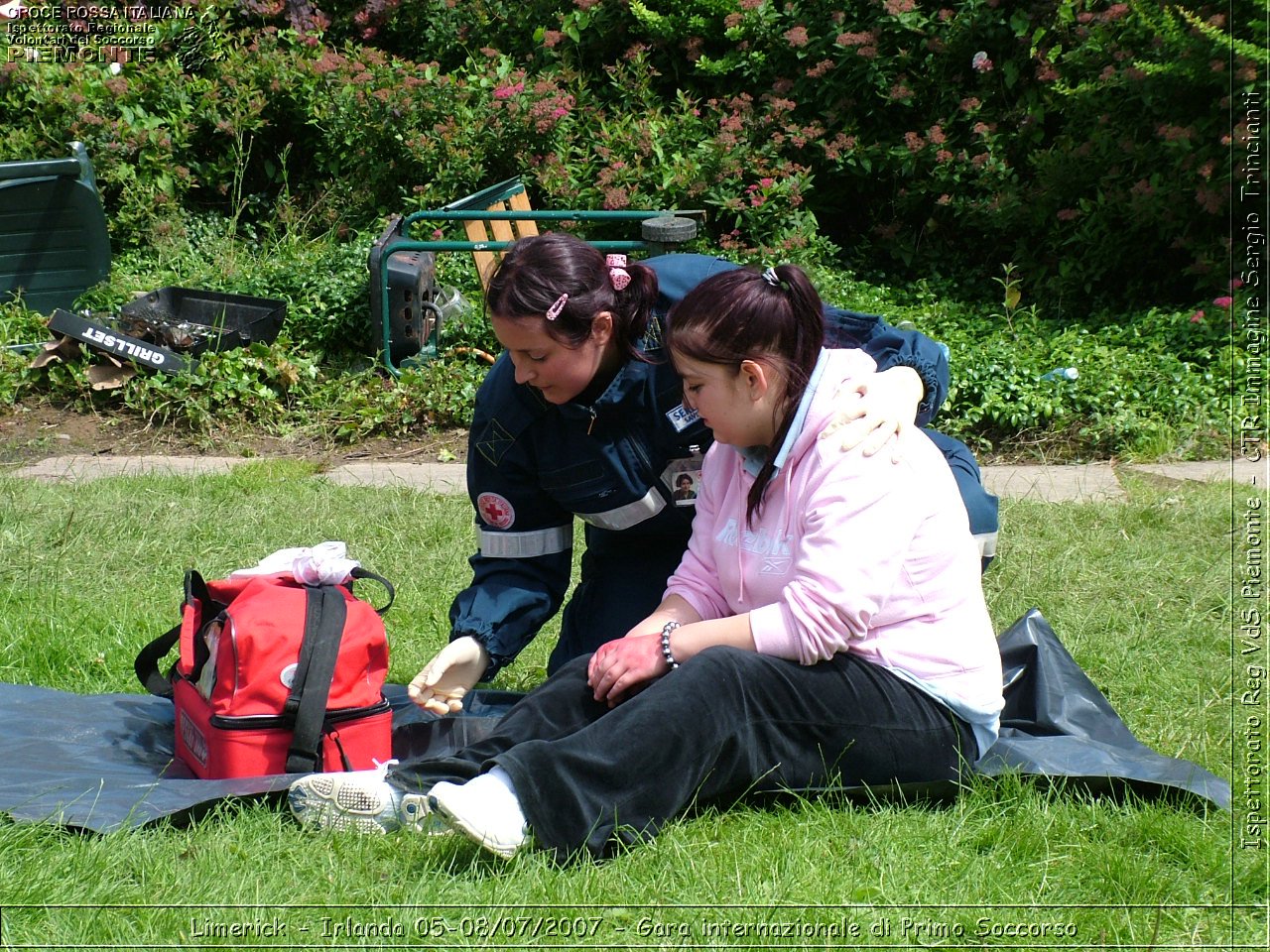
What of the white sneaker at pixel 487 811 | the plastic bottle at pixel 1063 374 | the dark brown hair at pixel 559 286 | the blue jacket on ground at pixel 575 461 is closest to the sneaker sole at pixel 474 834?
the white sneaker at pixel 487 811

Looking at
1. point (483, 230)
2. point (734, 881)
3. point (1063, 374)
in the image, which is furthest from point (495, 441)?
point (483, 230)

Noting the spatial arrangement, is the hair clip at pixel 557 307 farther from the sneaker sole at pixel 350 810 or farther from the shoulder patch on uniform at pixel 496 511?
the sneaker sole at pixel 350 810

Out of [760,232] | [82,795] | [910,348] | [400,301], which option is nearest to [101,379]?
[400,301]

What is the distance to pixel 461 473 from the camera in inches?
231

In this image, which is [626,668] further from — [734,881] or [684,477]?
[684,477]

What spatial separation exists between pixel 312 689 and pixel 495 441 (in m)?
0.71

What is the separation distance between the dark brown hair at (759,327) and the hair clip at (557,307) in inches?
12.4

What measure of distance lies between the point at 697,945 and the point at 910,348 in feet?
4.92

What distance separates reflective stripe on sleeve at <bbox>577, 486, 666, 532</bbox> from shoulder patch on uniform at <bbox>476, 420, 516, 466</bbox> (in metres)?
0.26

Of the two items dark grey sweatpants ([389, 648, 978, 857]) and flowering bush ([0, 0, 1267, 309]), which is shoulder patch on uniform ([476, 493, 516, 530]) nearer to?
dark grey sweatpants ([389, 648, 978, 857])

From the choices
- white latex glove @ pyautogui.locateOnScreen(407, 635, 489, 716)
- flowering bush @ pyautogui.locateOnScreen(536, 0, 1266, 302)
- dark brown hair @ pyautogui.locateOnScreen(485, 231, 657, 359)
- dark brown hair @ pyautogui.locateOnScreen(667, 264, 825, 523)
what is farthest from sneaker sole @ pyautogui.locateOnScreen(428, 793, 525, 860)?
flowering bush @ pyautogui.locateOnScreen(536, 0, 1266, 302)

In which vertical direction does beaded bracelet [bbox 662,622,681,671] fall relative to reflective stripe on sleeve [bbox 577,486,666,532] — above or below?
below

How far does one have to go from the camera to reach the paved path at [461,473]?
5316mm

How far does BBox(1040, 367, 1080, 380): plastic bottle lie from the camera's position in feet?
20.2
